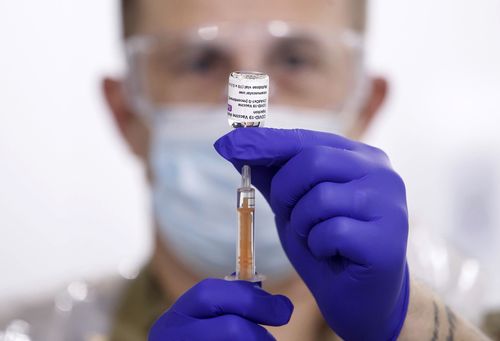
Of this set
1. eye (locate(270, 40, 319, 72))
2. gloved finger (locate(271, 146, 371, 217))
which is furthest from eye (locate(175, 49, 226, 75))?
gloved finger (locate(271, 146, 371, 217))

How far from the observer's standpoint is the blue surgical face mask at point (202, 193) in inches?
53.3

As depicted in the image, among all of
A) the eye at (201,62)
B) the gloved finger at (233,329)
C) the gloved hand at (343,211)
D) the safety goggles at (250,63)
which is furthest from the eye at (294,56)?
the gloved finger at (233,329)

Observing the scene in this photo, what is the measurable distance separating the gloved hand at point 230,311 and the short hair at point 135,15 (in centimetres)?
91

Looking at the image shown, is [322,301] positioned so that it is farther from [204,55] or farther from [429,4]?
[429,4]

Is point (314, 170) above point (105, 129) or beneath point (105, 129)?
above

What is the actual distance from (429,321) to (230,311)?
252mm

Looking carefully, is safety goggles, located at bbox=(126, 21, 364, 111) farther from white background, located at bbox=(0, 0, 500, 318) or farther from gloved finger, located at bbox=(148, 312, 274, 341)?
gloved finger, located at bbox=(148, 312, 274, 341)

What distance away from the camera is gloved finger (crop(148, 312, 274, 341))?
742 millimetres

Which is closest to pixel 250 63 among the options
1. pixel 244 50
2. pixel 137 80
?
pixel 244 50

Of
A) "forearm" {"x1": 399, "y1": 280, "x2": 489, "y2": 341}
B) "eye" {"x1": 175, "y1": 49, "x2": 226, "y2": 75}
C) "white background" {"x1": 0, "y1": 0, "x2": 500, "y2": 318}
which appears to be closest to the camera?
"forearm" {"x1": 399, "y1": 280, "x2": 489, "y2": 341}

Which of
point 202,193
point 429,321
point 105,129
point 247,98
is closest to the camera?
point 247,98

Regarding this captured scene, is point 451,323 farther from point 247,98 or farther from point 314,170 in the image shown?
point 247,98

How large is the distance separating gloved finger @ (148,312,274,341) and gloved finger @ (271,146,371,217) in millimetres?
143

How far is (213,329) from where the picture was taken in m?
0.75
